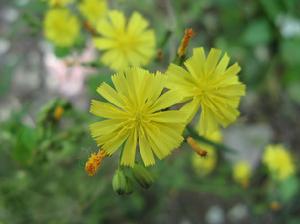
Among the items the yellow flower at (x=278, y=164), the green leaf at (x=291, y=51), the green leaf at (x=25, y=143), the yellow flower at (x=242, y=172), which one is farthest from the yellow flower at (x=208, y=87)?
the green leaf at (x=291, y=51)

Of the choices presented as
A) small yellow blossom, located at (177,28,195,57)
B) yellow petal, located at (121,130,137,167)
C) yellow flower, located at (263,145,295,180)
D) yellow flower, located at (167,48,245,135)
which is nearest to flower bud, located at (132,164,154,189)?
yellow petal, located at (121,130,137,167)

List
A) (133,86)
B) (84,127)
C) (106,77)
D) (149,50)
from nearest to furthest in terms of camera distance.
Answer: (133,86)
(149,50)
(84,127)
(106,77)

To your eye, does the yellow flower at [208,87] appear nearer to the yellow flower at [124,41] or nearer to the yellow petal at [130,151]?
the yellow petal at [130,151]

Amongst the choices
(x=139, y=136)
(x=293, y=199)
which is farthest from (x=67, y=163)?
(x=139, y=136)

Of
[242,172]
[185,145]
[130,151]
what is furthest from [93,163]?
[242,172]

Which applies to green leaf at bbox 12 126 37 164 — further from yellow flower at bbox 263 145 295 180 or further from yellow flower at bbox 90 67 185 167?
yellow flower at bbox 263 145 295 180

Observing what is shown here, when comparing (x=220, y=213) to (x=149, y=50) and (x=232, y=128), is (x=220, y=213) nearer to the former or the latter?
(x=232, y=128)

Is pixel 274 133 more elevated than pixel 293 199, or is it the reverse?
pixel 274 133
